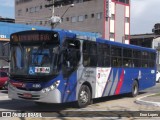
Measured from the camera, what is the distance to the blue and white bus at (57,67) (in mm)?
13367

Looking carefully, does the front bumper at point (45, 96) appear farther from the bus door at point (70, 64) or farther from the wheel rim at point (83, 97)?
the wheel rim at point (83, 97)

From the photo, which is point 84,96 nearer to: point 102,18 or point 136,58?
point 136,58

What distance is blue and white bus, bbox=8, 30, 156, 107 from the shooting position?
13367 mm

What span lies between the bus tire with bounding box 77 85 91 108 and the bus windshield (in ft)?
6.31

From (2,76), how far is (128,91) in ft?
34.9

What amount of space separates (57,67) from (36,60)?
82cm

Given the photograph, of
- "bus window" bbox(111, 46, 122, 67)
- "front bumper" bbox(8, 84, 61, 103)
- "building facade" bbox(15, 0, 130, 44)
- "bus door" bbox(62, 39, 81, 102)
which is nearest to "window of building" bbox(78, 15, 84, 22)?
"building facade" bbox(15, 0, 130, 44)

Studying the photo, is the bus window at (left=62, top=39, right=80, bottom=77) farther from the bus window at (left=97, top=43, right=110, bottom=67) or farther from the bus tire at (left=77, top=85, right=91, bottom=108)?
the bus window at (left=97, top=43, right=110, bottom=67)

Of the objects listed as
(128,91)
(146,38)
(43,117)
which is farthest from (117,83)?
(146,38)

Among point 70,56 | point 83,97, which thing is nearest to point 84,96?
point 83,97

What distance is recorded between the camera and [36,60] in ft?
44.6

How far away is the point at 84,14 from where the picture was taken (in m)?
71.5

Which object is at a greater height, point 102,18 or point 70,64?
point 102,18

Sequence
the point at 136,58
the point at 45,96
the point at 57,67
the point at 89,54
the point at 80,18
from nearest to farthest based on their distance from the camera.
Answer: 1. the point at 45,96
2. the point at 57,67
3. the point at 89,54
4. the point at 136,58
5. the point at 80,18
